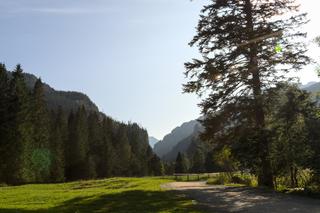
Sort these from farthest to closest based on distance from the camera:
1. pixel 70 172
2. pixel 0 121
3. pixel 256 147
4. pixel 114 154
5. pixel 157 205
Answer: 1. pixel 114 154
2. pixel 70 172
3. pixel 0 121
4. pixel 256 147
5. pixel 157 205

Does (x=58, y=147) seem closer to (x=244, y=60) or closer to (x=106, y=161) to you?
(x=106, y=161)

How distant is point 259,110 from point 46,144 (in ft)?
223

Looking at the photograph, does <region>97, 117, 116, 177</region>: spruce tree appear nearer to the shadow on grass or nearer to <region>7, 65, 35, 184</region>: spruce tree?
<region>7, 65, 35, 184</region>: spruce tree

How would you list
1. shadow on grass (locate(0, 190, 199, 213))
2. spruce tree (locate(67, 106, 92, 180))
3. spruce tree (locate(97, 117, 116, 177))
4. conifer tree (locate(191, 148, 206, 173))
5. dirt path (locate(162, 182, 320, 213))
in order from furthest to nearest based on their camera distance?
1. conifer tree (locate(191, 148, 206, 173))
2. spruce tree (locate(97, 117, 116, 177))
3. spruce tree (locate(67, 106, 92, 180))
4. shadow on grass (locate(0, 190, 199, 213))
5. dirt path (locate(162, 182, 320, 213))

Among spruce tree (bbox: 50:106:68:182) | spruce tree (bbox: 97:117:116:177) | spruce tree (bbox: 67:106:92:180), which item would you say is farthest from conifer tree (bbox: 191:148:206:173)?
spruce tree (bbox: 50:106:68:182)

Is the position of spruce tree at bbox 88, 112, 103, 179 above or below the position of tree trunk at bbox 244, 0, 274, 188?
above

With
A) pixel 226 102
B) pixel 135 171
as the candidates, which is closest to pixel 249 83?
pixel 226 102

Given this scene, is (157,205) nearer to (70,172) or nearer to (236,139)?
(236,139)

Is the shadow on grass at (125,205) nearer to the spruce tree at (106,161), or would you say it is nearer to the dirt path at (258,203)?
the dirt path at (258,203)

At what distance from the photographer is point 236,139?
30.2 meters

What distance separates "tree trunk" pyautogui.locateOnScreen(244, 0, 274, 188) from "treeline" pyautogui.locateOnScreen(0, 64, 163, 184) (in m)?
50.8

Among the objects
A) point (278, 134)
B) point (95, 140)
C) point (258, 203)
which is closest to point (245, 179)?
point (278, 134)

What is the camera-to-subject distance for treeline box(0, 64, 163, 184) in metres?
73.5

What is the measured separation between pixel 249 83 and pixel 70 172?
83.6m
